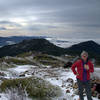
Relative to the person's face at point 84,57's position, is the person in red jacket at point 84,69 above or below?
below

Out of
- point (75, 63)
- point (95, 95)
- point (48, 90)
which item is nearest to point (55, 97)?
point (48, 90)

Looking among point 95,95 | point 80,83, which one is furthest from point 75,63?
point 95,95

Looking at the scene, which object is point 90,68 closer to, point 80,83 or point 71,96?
point 80,83

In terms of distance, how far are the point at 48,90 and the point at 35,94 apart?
82 cm

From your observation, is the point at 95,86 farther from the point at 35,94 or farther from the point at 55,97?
the point at 35,94

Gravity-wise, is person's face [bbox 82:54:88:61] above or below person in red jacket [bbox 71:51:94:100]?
above

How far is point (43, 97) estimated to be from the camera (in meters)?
8.80

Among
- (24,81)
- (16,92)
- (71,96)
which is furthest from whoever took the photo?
(24,81)

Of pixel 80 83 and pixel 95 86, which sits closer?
pixel 80 83

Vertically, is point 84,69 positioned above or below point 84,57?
below

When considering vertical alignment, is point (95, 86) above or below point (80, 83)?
below

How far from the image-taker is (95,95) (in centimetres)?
848

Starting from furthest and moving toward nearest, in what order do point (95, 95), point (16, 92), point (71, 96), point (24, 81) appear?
point (24, 81) < point (71, 96) < point (95, 95) < point (16, 92)

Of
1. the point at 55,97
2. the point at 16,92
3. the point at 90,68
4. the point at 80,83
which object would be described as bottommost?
the point at 55,97
